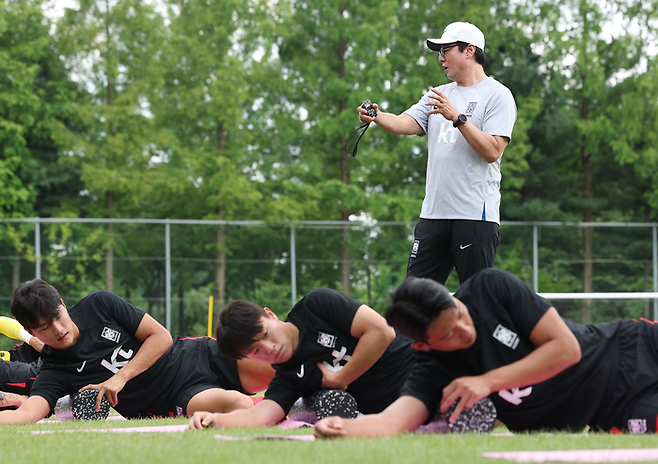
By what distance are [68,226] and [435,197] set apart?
11581 millimetres

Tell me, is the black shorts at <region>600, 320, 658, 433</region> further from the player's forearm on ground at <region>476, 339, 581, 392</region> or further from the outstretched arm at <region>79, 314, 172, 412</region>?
the outstretched arm at <region>79, 314, 172, 412</region>

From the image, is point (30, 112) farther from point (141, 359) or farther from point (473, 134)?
point (473, 134)

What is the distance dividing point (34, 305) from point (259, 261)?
11.0 m

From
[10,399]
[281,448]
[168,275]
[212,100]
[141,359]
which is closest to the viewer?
[281,448]

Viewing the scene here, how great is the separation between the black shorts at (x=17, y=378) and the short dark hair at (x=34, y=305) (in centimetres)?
138

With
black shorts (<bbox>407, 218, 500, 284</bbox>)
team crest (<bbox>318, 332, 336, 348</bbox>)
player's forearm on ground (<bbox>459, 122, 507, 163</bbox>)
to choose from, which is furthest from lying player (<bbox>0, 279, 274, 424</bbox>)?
player's forearm on ground (<bbox>459, 122, 507, 163</bbox>)

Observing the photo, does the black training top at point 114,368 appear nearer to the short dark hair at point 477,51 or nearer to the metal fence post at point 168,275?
the short dark hair at point 477,51

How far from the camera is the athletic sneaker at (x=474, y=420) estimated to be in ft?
10.5

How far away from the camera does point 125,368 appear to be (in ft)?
15.5

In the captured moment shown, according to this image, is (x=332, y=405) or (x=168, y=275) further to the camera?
(x=168, y=275)

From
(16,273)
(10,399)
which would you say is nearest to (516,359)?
(10,399)

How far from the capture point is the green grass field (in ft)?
8.39

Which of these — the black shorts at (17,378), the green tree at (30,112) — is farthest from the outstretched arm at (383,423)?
the green tree at (30,112)

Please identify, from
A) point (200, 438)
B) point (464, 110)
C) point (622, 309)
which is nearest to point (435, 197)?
point (464, 110)
